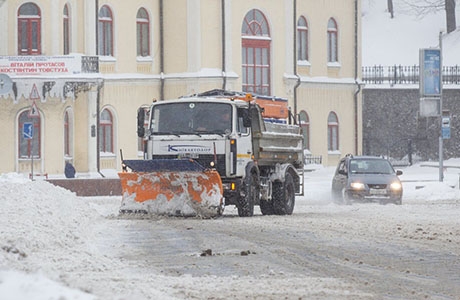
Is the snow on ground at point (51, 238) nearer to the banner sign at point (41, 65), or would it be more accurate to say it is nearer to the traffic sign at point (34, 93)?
the traffic sign at point (34, 93)

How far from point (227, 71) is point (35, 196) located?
102ft

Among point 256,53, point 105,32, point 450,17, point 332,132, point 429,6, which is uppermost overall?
point 429,6

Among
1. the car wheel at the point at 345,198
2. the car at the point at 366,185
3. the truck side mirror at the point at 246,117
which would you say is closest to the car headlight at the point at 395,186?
the car at the point at 366,185

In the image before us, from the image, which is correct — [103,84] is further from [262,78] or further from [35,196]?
[35,196]

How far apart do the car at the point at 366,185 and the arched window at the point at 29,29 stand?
1819 centimetres

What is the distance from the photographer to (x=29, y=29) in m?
49.0

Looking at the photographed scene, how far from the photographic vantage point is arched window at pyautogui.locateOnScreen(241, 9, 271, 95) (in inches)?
2185

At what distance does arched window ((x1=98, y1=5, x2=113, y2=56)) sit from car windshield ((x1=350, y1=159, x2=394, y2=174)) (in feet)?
66.6

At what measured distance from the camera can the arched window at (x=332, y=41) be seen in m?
60.8

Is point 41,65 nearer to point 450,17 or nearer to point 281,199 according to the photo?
point 281,199

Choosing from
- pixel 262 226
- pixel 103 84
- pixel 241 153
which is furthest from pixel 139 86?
pixel 262 226

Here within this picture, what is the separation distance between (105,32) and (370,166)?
68.3 ft

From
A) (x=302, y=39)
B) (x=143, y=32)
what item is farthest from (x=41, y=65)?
(x=302, y=39)

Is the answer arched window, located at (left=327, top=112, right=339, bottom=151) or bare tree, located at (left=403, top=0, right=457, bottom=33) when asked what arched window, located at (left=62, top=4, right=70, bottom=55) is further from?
bare tree, located at (left=403, top=0, right=457, bottom=33)
